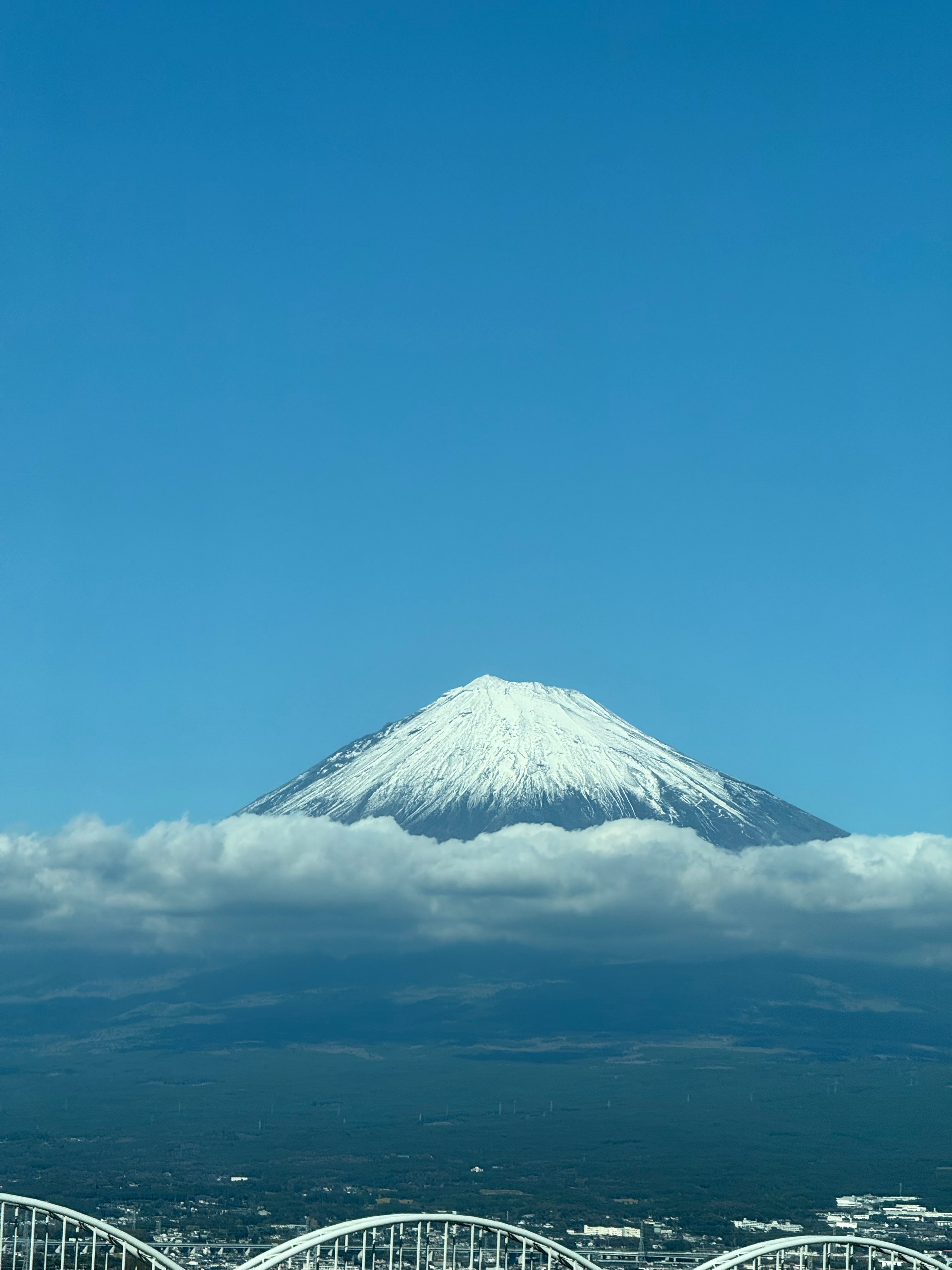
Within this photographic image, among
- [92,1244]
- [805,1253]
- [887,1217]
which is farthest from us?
[887,1217]

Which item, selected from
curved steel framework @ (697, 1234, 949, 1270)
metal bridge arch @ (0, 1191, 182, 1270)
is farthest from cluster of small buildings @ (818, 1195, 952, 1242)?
metal bridge arch @ (0, 1191, 182, 1270)

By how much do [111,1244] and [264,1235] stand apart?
65576mm

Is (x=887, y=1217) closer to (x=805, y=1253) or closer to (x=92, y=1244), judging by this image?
(x=805, y=1253)

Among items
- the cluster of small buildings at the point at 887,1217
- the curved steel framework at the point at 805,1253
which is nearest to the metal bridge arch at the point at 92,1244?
the curved steel framework at the point at 805,1253

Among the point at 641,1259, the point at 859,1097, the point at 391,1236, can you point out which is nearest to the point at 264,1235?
the point at 641,1259

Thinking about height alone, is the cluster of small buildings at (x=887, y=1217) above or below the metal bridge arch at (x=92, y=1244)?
below

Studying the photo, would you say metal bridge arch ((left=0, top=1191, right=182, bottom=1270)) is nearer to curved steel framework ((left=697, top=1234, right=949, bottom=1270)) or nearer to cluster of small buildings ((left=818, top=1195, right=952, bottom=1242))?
curved steel framework ((left=697, top=1234, right=949, bottom=1270))

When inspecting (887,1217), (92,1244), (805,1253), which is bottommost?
(887,1217)

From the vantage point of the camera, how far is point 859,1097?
651 feet

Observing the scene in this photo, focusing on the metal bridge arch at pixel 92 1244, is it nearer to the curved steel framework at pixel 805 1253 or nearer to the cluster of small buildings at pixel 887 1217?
the curved steel framework at pixel 805 1253

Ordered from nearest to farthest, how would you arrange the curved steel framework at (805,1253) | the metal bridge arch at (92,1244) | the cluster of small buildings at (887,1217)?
the metal bridge arch at (92,1244), the curved steel framework at (805,1253), the cluster of small buildings at (887,1217)

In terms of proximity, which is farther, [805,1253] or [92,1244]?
[805,1253]

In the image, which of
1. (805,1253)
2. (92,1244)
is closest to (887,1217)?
(805,1253)

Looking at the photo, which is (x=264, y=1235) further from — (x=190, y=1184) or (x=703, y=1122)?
(x=703, y=1122)
